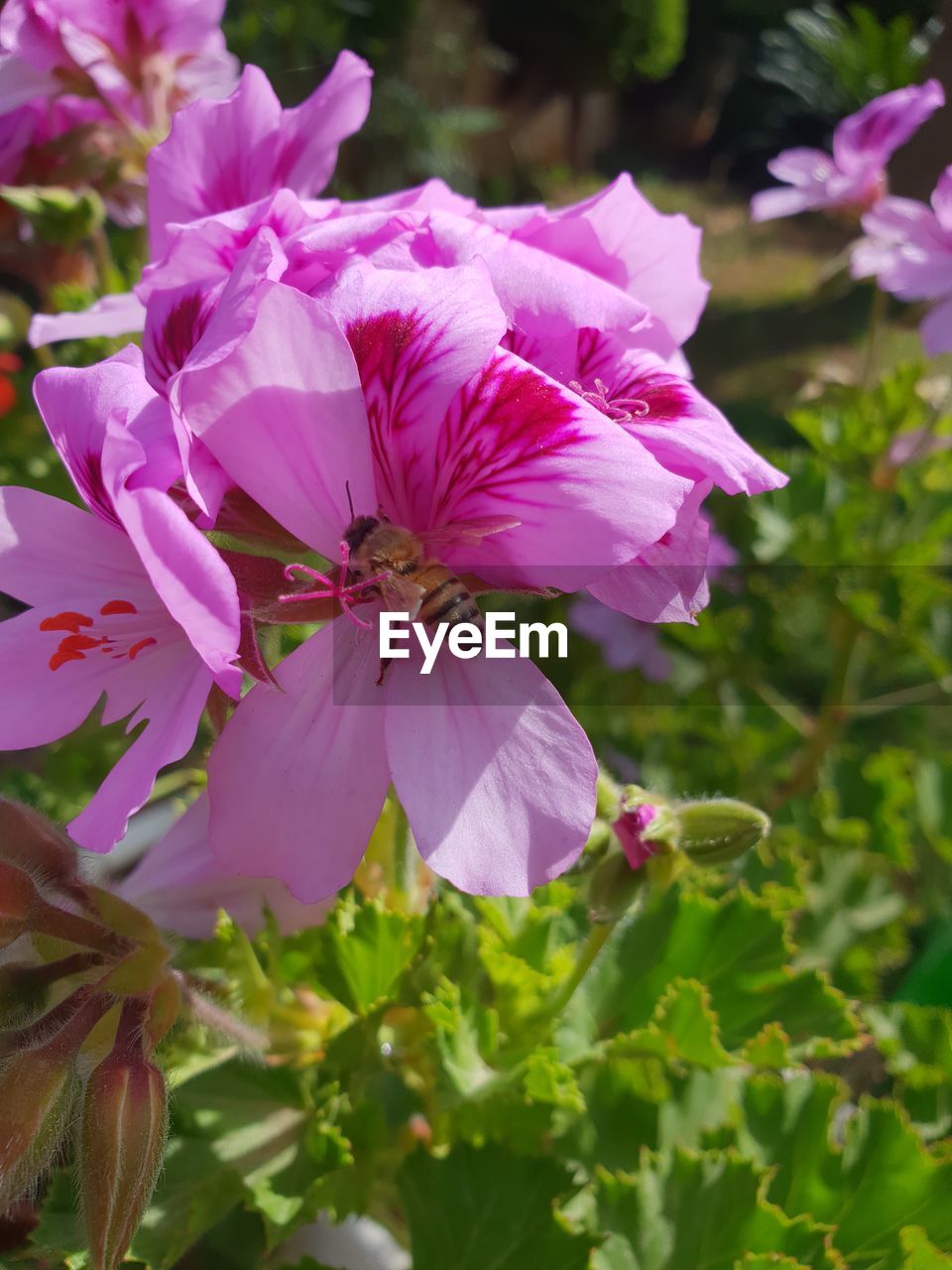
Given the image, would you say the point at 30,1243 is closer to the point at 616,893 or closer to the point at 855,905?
the point at 616,893

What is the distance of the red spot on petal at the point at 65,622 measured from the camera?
1.52ft

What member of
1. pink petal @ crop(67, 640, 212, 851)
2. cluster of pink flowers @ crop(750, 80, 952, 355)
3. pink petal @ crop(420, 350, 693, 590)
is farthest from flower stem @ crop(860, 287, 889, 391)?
pink petal @ crop(67, 640, 212, 851)

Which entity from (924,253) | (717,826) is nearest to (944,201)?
(924,253)

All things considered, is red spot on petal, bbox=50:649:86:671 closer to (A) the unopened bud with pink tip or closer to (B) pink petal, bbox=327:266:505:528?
(B) pink petal, bbox=327:266:505:528

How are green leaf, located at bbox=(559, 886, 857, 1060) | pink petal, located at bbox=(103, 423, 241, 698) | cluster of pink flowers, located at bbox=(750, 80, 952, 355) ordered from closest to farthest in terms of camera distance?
pink petal, located at bbox=(103, 423, 241, 698)
green leaf, located at bbox=(559, 886, 857, 1060)
cluster of pink flowers, located at bbox=(750, 80, 952, 355)

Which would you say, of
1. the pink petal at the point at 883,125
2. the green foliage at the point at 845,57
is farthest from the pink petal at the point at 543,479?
the green foliage at the point at 845,57

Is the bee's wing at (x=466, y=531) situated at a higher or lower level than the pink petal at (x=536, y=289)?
lower

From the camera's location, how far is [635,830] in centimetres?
59

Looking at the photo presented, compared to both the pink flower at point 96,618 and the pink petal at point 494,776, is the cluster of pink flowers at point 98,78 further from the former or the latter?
the pink petal at point 494,776

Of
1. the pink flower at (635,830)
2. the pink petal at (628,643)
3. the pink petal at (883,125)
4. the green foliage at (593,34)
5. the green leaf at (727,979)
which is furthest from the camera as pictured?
the green foliage at (593,34)

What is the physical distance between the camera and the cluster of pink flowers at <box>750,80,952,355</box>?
92 cm

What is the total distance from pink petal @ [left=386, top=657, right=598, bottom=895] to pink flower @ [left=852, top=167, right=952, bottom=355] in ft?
2.10

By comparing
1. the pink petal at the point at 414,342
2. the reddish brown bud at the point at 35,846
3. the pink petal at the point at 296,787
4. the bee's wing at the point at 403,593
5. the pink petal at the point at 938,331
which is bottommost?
the reddish brown bud at the point at 35,846

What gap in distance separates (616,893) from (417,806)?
0.21m
